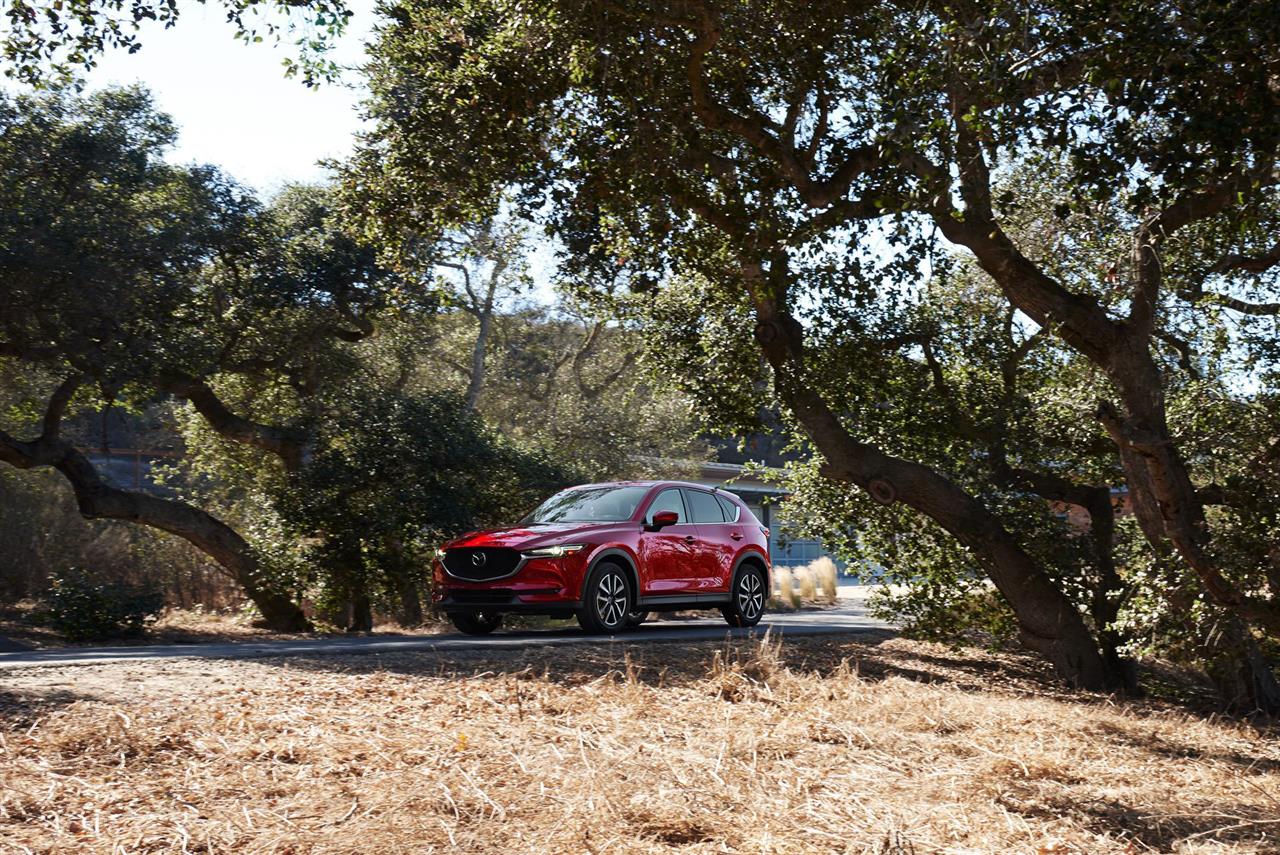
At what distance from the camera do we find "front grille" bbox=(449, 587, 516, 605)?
14055 mm

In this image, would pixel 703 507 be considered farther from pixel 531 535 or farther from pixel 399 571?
pixel 399 571

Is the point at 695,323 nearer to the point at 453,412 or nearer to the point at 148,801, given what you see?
the point at 453,412

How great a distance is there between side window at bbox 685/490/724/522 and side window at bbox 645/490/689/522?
0.58 ft

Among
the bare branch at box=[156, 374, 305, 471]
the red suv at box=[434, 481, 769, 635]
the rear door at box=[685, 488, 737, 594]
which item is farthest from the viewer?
the bare branch at box=[156, 374, 305, 471]

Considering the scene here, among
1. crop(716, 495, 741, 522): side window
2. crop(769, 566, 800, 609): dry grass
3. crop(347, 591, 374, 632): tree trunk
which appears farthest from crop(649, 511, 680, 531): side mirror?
crop(769, 566, 800, 609): dry grass

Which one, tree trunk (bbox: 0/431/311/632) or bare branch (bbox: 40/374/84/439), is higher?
bare branch (bbox: 40/374/84/439)

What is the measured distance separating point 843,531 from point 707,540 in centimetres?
166

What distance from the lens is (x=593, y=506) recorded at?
1516cm

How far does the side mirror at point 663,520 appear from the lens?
14.9 meters

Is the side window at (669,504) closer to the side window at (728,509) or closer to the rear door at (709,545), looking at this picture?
the rear door at (709,545)

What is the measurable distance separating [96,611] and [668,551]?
713cm

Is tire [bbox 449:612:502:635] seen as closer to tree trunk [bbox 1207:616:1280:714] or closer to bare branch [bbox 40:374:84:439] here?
bare branch [bbox 40:374:84:439]

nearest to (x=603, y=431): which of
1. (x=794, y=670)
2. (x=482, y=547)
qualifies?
(x=482, y=547)

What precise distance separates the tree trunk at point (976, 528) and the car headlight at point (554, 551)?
9.29 ft
